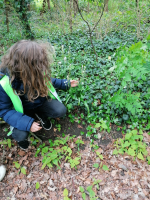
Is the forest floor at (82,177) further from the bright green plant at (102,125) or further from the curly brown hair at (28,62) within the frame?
the curly brown hair at (28,62)

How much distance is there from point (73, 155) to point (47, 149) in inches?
18.0

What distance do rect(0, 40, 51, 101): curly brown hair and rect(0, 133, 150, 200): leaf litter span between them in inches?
53.4

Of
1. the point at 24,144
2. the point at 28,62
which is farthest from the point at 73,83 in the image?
the point at 24,144

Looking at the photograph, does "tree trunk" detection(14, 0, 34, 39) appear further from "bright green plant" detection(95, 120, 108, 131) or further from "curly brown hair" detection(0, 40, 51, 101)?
"bright green plant" detection(95, 120, 108, 131)


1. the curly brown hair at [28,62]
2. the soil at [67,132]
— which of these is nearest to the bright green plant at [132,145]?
the soil at [67,132]

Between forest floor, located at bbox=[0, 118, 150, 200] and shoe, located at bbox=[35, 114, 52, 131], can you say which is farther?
shoe, located at bbox=[35, 114, 52, 131]

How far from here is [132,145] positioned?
7.09ft

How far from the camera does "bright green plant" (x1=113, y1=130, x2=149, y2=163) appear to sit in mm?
2115

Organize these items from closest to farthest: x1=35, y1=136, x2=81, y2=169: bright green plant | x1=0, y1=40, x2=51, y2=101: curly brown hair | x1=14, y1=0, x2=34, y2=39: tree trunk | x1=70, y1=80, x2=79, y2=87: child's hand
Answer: x1=0, y1=40, x2=51, y2=101: curly brown hair < x1=35, y1=136, x2=81, y2=169: bright green plant < x1=70, y1=80, x2=79, y2=87: child's hand < x1=14, y1=0, x2=34, y2=39: tree trunk

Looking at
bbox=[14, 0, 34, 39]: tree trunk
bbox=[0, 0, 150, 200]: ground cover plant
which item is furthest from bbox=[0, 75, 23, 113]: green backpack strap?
bbox=[14, 0, 34, 39]: tree trunk

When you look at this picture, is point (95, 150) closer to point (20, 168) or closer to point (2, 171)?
point (20, 168)

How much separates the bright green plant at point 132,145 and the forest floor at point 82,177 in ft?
0.31

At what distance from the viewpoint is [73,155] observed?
2.25m

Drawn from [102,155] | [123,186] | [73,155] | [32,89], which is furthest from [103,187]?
[32,89]
